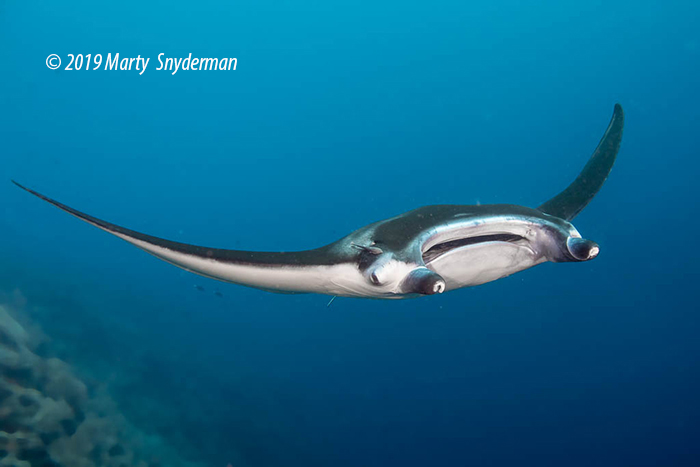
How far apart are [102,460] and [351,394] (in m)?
13.1

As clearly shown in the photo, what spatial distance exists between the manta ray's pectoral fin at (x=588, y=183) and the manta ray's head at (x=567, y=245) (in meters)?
0.99

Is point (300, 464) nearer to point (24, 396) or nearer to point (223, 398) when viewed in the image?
point (223, 398)

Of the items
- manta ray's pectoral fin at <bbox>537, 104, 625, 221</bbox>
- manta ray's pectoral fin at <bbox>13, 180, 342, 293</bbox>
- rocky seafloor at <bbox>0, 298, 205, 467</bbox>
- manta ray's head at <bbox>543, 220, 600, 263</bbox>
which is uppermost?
manta ray's pectoral fin at <bbox>537, 104, 625, 221</bbox>

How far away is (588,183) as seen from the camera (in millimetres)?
3398

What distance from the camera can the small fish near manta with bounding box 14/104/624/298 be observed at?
5.77ft

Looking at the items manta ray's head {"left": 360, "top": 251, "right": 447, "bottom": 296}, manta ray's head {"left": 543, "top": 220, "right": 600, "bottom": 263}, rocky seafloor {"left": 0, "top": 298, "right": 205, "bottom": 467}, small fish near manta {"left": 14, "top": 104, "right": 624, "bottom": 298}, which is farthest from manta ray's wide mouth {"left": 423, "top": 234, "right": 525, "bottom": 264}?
rocky seafloor {"left": 0, "top": 298, "right": 205, "bottom": 467}

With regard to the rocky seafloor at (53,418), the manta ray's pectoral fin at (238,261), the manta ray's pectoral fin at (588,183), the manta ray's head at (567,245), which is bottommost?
the rocky seafloor at (53,418)

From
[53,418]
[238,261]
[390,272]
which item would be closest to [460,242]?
[390,272]

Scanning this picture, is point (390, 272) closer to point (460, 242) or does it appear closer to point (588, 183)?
point (460, 242)

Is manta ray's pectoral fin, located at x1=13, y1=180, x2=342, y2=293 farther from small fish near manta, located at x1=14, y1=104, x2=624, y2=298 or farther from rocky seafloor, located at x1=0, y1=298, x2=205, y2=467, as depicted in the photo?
rocky seafloor, located at x1=0, y1=298, x2=205, y2=467

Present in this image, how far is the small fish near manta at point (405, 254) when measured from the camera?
1759mm

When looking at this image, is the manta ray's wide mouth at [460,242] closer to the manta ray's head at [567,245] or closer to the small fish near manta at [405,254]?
the small fish near manta at [405,254]

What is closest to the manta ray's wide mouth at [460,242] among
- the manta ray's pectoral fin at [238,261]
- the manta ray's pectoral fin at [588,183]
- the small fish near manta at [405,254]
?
the small fish near manta at [405,254]

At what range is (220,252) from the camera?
1789mm
